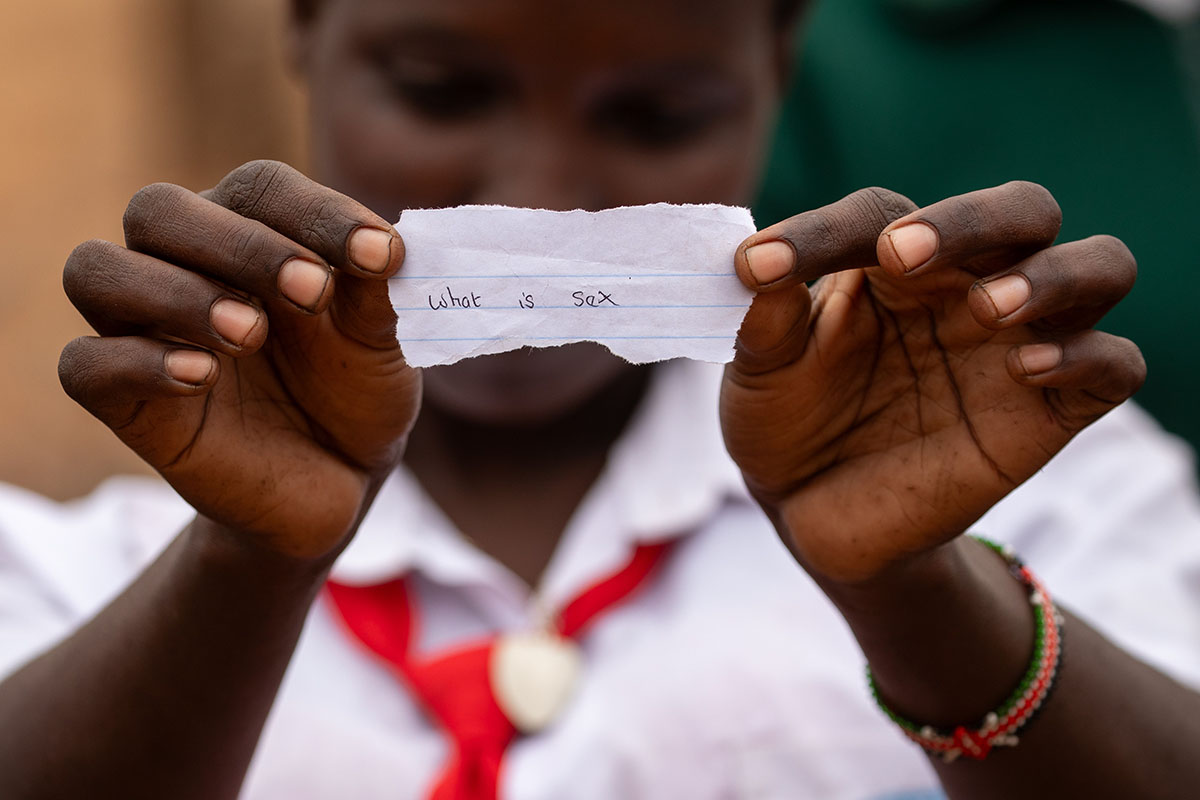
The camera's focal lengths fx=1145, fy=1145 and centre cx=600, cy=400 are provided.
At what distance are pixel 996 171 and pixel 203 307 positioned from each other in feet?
6.26

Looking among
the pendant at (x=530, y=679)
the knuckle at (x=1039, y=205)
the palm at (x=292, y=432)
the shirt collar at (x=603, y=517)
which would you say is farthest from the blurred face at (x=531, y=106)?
the knuckle at (x=1039, y=205)

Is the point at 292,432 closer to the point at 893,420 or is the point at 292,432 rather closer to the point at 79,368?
the point at 79,368

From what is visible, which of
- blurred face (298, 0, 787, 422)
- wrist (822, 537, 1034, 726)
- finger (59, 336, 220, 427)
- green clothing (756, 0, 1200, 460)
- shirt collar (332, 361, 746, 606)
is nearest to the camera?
finger (59, 336, 220, 427)

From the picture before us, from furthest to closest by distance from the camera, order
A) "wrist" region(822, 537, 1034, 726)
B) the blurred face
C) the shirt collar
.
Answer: the shirt collar
the blurred face
"wrist" region(822, 537, 1034, 726)

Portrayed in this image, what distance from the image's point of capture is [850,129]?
2.41 meters

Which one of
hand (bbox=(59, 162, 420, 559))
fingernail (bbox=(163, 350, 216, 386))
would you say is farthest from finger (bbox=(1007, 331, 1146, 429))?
fingernail (bbox=(163, 350, 216, 386))

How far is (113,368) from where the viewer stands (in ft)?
2.47

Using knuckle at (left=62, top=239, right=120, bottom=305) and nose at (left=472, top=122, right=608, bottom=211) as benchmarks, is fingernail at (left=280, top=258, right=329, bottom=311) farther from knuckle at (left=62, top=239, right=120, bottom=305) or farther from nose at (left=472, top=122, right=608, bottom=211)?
nose at (left=472, top=122, right=608, bottom=211)

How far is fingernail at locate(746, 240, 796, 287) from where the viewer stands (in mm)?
774

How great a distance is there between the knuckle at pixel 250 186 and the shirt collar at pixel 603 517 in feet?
2.06

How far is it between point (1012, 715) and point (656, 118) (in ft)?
2.40

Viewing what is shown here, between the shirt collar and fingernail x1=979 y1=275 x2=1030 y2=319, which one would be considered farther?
the shirt collar

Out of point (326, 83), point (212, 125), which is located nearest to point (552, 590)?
point (326, 83)

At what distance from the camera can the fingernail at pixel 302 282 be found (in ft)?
2.48
